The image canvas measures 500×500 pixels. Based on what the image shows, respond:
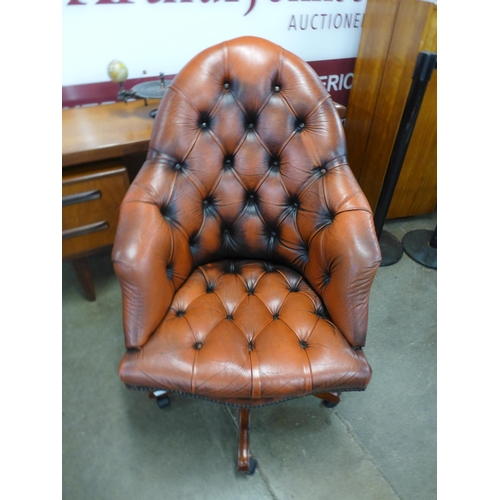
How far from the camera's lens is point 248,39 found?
102cm

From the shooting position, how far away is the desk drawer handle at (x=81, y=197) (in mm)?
1232

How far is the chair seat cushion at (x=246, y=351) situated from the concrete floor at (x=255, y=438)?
385 millimetres

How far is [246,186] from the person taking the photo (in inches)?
44.4

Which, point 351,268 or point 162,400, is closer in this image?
point 351,268

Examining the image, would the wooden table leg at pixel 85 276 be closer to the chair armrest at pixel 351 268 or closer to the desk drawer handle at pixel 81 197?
the desk drawer handle at pixel 81 197

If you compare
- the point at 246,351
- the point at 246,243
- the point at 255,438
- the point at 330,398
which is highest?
the point at 246,243

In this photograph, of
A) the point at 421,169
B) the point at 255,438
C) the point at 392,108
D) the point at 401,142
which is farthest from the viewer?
the point at 421,169

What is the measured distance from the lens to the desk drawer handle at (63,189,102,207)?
1232 millimetres

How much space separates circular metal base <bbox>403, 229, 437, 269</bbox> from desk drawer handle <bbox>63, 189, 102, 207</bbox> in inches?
59.6

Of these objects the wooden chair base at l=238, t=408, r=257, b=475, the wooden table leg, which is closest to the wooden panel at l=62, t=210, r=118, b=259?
the wooden table leg

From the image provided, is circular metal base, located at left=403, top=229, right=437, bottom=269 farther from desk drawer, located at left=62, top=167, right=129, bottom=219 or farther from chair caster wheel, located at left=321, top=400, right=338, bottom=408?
desk drawer, located at left=62, top=167, right=129, bottom=219

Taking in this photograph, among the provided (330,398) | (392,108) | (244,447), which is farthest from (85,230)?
(392,108)

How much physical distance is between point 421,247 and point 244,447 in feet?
4.55

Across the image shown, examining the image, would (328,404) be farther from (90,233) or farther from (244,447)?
(90,233)
